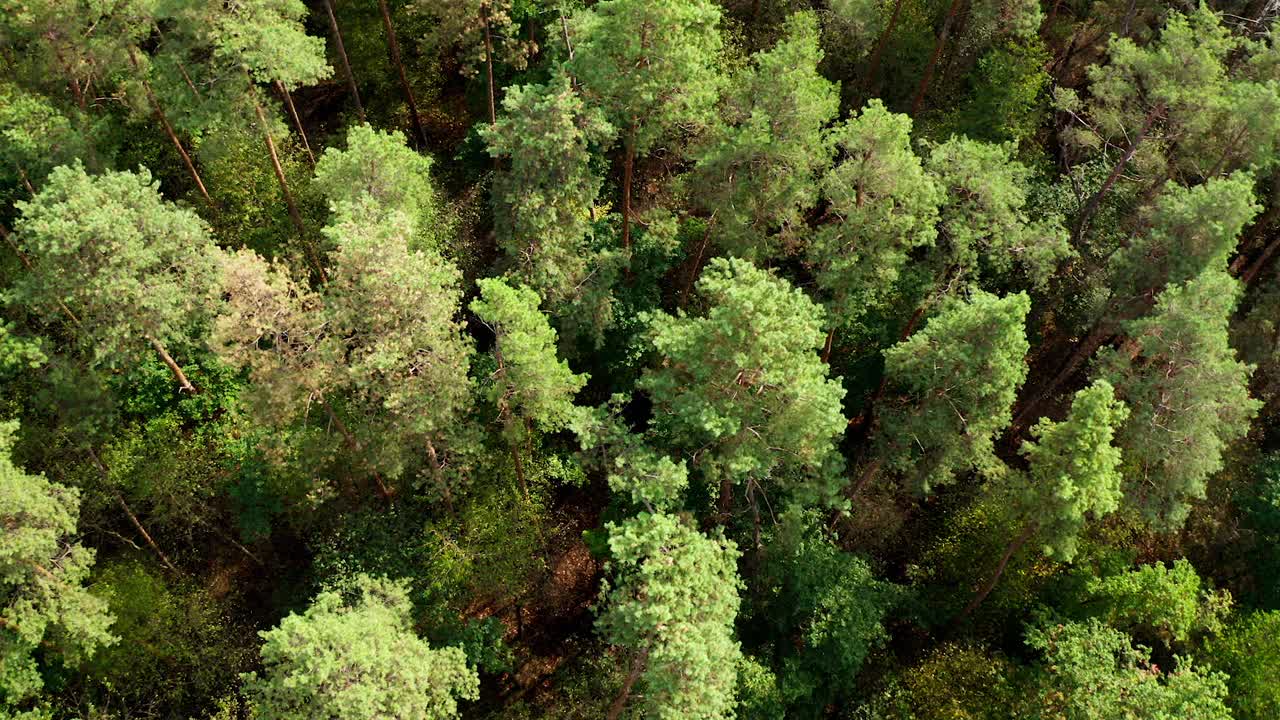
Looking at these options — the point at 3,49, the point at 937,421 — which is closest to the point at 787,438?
the point at 937,421

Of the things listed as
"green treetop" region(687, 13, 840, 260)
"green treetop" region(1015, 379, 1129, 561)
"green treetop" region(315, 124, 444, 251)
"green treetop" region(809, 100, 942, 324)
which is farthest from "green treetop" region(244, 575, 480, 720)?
"green treetop" region(1015, 379, 1129, 561)

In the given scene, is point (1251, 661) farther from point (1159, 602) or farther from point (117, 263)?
point (117, 263)

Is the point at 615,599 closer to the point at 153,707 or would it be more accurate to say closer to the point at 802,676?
the point at 802,676

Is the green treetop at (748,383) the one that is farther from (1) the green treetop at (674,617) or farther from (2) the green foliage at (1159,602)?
(2) the green foliage at (1159,602)

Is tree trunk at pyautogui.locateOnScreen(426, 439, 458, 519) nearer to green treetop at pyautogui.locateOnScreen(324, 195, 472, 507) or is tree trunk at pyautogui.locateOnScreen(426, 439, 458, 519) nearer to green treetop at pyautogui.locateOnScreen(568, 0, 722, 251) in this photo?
green treetop at pyautogui.locateOnScreen(324, 195, 472, 507)

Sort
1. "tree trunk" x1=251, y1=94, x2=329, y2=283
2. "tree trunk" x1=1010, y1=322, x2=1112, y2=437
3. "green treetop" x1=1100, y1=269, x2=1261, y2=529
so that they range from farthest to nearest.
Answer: "tree trunk" x1=1010, y1=322, x2=1112, y2=437
"tree trunk" x1=251, y1=94, x2=329, y2=283
"green treetop" x1=1100, y1=269, x2=1261, y2=529

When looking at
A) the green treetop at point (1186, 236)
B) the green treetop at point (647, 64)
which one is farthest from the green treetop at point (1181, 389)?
the green treetop at point (647, 64)
